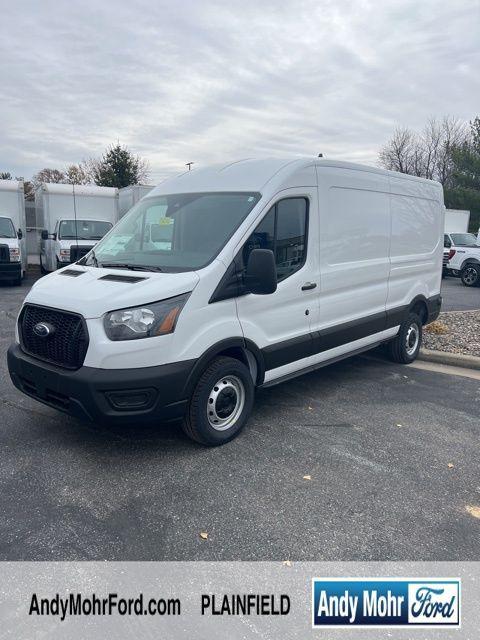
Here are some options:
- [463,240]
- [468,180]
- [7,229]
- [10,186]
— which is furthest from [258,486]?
[468,180]

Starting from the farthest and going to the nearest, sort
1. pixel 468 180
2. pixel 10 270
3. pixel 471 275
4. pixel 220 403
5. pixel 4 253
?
pixel 468 180, pixel 471 275, pixel 10 270, pixel 4 253, pixel 220 403

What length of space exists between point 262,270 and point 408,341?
12.4 feet

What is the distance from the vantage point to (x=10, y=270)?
14.2 metres

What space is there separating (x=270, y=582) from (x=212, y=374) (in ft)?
5.53

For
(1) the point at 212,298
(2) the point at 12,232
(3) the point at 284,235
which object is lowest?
(1) the point at 212,298

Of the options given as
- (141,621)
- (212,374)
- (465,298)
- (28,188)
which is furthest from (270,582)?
(28,188)

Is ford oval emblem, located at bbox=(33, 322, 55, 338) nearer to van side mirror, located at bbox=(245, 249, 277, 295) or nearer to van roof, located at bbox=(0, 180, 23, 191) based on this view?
van side mirror, located at bbox=(245, 249, 277, 295)

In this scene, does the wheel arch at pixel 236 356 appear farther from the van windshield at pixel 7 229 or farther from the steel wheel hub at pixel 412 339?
the van windshield at pixel 7 229

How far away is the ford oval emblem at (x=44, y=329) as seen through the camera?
386cm

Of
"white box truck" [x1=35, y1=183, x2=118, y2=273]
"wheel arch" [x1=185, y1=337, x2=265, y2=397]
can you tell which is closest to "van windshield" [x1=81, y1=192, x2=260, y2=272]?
"wheel arch" [x1=185, y1=337, x2=265, y2=397]

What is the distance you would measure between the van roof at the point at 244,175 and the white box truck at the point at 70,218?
11.4 meters

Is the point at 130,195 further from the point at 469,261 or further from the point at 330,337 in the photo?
the point at 330,337

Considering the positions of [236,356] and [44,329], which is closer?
[44,329]

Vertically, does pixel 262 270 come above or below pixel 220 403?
above
